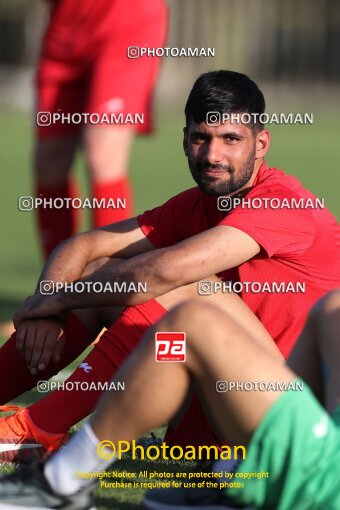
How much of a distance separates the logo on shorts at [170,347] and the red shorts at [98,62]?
2.99 metres

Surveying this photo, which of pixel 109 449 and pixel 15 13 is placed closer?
pixel 109 449

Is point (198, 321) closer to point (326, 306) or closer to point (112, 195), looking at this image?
point (326, 306)

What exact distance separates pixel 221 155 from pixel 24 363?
86 centimetres

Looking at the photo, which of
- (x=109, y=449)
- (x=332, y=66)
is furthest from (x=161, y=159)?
(x=109, y=449)

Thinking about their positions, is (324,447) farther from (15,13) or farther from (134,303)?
(15,13)

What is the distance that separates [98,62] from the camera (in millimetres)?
5430

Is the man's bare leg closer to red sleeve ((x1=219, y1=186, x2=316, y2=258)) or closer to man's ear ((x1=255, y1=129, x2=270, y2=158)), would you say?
red sleeve ((x1=219, y1=186, x2=316, y2=258))

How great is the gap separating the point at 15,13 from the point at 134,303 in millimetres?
22313

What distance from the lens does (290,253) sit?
10.7ft

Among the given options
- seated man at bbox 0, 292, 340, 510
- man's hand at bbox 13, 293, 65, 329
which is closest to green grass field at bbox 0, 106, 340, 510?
seated man at bbox 0, 292, 340, 510

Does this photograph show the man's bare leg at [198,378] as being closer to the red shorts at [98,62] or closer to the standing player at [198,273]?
the standing player at [198,273]

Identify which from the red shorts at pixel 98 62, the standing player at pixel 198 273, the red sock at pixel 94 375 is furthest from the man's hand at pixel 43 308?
the red shorts at pixel 98 62

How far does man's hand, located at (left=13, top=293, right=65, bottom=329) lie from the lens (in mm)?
3359

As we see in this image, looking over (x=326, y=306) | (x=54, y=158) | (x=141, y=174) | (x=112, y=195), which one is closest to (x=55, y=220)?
(x=54, y=158)
